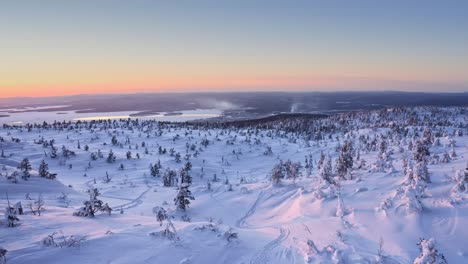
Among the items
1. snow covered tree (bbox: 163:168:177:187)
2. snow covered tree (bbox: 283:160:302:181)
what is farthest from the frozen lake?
snow covered tree (bbox: 283:160:302:181)

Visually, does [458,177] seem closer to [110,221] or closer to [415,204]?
[415,204]

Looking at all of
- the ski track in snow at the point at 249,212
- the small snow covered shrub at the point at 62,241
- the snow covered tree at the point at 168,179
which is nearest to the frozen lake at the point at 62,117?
the snow covered tree at the point at 168,179


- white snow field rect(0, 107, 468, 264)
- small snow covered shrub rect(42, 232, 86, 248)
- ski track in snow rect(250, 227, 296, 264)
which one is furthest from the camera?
ski track in snow rect(250, 227, 296, 264)

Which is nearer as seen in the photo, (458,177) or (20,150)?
(458,177)

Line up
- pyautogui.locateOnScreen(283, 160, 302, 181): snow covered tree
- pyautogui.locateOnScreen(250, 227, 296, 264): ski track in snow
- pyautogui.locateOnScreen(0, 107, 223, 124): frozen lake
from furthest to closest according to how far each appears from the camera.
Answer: pyautogui.locateOnScreen(0, 107, 223, 124): frozen lake
pyautogui.locateOnScreen(283, 160, 302, 181): snow covered tree
pyautogui.locateOnScreen(250, 227, 296, 264): ski track in snow

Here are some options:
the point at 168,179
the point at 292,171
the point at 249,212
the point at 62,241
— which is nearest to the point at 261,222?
the point at 249,212

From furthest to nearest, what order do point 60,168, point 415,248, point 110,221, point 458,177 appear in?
point 60,168
point 458,177
point 110,221
point 415,248

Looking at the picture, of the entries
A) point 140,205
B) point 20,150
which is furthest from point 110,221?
point 20,150

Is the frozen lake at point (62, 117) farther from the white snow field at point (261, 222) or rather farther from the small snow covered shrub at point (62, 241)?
the small snow covered shrub at point (62, 241)

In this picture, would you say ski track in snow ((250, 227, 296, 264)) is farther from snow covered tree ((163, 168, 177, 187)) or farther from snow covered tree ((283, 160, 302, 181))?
snow covered tree ((163, 168, 177, 187))

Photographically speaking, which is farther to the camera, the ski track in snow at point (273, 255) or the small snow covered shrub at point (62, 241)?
the ski track in snow at point (273, 255)

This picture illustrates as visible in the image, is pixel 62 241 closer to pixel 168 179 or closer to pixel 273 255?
pixel 273 255
